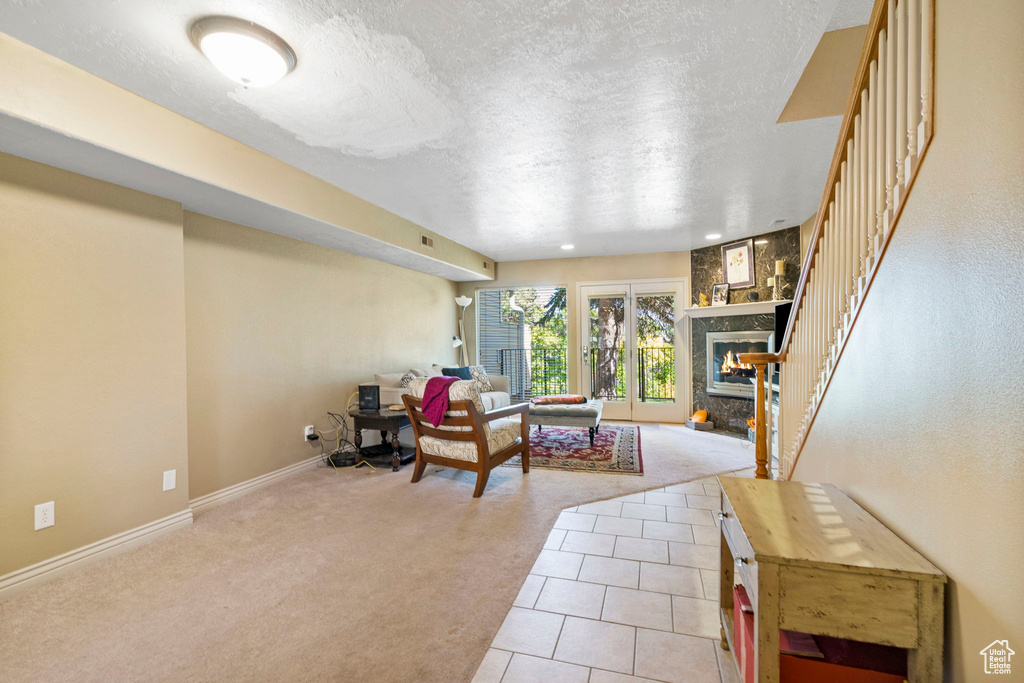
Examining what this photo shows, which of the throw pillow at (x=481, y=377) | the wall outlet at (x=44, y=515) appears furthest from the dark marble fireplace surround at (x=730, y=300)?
the wall outlet at (x=44, y=515)

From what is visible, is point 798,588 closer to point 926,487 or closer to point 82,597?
point 926,487

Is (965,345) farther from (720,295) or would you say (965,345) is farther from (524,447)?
(720,295)

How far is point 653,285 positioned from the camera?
6.35 meters

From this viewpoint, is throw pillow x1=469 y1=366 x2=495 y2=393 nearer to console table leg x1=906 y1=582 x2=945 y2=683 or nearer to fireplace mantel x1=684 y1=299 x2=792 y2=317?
fireplace mantel x1=684 y1=299 x2=792 y2=317

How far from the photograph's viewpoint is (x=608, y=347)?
6.59 m

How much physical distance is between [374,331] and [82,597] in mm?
3296

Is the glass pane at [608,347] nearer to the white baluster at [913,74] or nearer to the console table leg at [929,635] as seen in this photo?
the white baluster at [913,74]

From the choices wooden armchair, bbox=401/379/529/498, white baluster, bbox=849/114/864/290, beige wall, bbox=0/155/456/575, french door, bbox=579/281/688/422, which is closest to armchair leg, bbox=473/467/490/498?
wooden armchair, bbox=401/379/529/498

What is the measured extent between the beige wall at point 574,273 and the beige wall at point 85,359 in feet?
15.1

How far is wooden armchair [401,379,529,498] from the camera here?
328 centimetres

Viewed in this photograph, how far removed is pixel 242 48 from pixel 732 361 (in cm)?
575

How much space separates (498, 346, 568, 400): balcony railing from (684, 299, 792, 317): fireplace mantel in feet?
6.59

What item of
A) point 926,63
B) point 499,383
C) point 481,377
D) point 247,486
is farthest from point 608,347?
point 926,63

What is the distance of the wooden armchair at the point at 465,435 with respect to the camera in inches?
129
